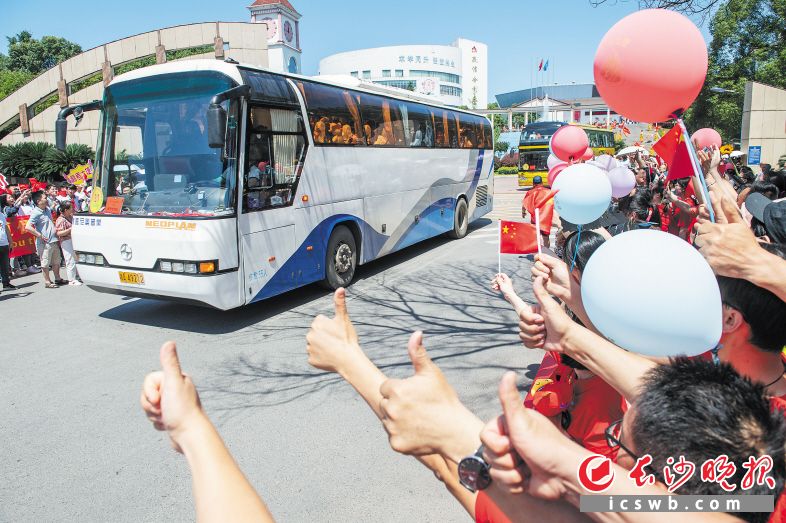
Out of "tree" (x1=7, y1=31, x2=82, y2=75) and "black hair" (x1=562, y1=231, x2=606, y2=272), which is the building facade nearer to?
"tree" (x1=7, y1=31, x2=82, y2=75)

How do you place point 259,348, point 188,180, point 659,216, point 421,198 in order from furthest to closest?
point 421,198 < point 659,216 < point 188,180 < point 259,348

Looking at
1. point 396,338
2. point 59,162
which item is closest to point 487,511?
point 396,338

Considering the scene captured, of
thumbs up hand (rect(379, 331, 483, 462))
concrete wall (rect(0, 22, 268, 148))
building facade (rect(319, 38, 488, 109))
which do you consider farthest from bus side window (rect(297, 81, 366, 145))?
building facade (rect(319, 38, 488, 109))

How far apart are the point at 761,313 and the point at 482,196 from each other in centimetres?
1357

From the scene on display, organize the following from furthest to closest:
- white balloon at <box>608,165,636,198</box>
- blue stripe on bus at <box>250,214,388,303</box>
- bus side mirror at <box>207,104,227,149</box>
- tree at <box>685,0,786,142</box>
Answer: tree at <box>685,0,786,142</box>, blue stripe on bus at <box>250,214,388,303</box>, white balloon at <box>608,165,636,198</box>, bus side mirror at <box>207,104,227,149</box>

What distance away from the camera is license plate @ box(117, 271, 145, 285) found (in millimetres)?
6500

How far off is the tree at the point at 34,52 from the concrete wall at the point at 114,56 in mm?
41875

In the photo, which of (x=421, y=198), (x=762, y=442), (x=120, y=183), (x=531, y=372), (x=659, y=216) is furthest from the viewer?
(x=421, y=198)

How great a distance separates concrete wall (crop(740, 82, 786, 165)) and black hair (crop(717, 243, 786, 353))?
2251 centimetres

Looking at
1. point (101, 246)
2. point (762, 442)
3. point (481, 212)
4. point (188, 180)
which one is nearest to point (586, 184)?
point (762, 442)

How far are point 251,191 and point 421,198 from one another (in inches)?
208

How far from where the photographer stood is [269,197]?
691 cm

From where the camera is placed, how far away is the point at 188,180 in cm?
650

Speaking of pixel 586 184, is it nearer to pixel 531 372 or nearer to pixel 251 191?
pixel 531 372
